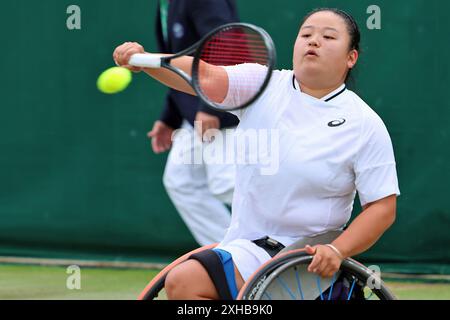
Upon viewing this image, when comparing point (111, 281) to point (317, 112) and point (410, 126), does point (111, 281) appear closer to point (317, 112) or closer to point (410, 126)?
point (410, 126)

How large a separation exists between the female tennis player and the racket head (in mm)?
45

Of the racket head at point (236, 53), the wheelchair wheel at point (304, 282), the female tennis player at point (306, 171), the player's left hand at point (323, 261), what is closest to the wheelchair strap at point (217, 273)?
the female tennis player at point (306, 171)

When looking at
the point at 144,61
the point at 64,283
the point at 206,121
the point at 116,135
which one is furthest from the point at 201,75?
the point at 116,135

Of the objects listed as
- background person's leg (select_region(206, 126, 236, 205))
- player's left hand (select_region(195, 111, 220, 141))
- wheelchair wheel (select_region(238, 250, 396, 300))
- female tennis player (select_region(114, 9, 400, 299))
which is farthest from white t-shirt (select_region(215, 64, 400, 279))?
background person's leg (select_region(206, 126, 236, 205))

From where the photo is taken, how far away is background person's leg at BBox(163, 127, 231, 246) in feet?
15.8

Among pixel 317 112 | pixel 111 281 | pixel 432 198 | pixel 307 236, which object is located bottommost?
pixel 111 281

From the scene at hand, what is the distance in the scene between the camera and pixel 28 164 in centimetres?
575

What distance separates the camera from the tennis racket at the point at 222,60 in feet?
8.84

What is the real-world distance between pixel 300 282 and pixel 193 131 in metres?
2.07

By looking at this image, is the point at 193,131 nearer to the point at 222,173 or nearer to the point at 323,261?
the point at 222,173

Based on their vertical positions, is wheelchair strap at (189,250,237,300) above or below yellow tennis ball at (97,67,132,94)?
below

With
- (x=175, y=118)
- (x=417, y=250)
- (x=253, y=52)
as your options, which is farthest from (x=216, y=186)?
(x=253, y=52)

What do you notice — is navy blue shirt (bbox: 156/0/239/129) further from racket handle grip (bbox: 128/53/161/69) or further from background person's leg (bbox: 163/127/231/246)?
racket handle grip (bbox: 128/53/161/69)

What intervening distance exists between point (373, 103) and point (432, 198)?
22.9 inches
